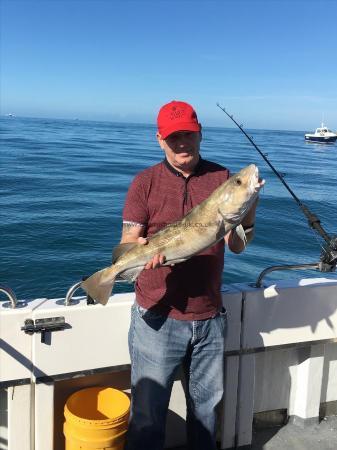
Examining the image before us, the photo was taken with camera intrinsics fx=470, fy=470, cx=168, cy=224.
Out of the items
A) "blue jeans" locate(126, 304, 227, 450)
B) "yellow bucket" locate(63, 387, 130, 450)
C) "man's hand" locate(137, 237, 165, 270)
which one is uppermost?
"man's hand" locate(137, 237, 165, 270)

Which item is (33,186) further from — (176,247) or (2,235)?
(176,247)

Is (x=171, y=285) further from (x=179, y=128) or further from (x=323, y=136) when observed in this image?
(x=323, y=136)

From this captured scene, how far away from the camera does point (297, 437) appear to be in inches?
152

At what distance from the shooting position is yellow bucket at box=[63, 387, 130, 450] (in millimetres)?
2980

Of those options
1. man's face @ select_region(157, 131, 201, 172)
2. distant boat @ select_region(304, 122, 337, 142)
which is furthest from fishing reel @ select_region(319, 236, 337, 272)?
distant boat @ select_region(304, 122, 337, 142)

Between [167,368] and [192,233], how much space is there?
88cm

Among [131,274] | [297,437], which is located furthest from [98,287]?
[297,437]

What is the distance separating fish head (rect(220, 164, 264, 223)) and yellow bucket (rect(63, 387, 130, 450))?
61.4 inches

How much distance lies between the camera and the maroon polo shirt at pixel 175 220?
284cm

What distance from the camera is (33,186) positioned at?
2016cm

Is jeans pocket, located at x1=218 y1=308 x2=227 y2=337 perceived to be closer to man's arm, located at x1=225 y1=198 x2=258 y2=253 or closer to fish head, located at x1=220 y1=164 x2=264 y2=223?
man's arm, located at x1=225 y1=198 x2=258 y2=253

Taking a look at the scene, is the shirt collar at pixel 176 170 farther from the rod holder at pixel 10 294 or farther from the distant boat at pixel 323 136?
the distant boat at pixel 323 136

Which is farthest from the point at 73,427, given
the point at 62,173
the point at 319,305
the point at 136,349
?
the point at 62,173

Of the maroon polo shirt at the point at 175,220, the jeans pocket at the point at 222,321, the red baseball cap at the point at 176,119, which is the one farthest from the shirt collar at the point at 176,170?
the jeans pocket at the point at 222,321
